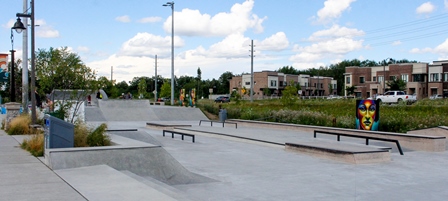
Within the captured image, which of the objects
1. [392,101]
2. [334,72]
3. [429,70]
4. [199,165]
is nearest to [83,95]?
[199,165]

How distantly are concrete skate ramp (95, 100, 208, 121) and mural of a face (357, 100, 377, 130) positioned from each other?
20.3 m

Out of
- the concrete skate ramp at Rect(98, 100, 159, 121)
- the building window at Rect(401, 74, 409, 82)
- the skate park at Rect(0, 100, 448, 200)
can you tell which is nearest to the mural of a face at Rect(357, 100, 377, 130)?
the skate park at Rect(0, 100, 448, 200)

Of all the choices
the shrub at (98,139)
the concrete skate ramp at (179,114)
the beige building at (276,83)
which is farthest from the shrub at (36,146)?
the beige building at (276,83)

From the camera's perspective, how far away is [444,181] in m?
10.6

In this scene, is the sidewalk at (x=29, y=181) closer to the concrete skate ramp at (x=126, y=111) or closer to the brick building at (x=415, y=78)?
the concrete skate ramp at (x=126, y=111)

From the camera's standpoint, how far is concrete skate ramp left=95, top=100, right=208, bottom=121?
37094mm

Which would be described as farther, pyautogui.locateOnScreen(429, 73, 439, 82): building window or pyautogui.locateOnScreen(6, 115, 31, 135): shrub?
pyautogui.locateOnScreen(429, 73, 439, 82): building window

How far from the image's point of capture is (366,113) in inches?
787

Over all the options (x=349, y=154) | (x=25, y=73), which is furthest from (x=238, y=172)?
(x=25, y=73)

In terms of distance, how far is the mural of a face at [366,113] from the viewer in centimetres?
1975

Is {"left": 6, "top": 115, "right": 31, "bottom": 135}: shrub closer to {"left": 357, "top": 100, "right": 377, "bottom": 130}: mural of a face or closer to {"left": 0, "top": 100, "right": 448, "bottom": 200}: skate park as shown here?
{"left": 0, "top": 100, "right": 448, "bottom": 200}: skate park

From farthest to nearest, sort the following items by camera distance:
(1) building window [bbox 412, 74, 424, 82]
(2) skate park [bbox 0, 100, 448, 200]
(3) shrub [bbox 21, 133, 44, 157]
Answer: (1) building window [bbox 412, 74, 424, 82]
(3) shrub [bbox 21, 133, 44, 157]
(2) skate park [bbox 0, 100, 448, 200]

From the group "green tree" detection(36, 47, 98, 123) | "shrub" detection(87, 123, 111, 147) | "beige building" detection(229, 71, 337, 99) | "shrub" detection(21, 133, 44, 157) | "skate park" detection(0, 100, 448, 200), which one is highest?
"beige building" detection(229, 71, 337, 99)

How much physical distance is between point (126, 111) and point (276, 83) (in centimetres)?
8524
